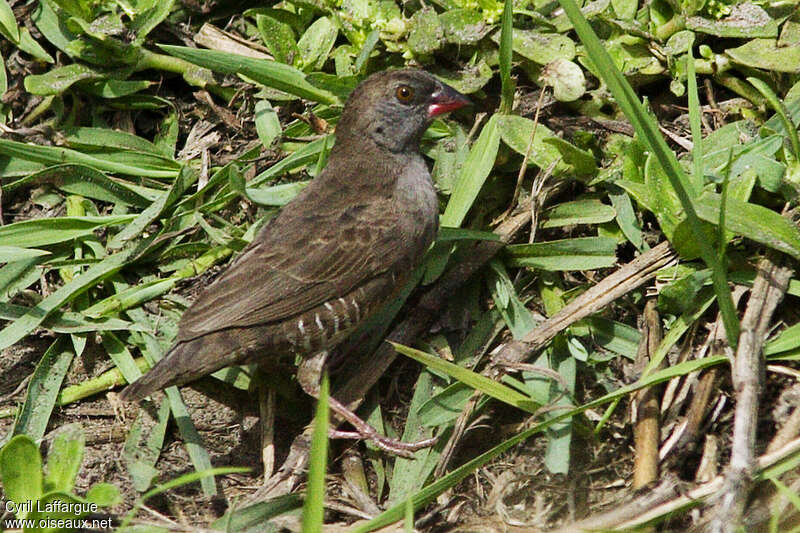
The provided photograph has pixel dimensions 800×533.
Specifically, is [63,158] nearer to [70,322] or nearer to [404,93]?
[70,322]

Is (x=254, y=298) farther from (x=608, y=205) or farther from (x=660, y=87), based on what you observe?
(x=660, y=87)

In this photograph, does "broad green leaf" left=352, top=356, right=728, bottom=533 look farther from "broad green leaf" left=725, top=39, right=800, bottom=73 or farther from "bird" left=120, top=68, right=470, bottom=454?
"broad green leaf" left=725, top=39, right=800, bottom=73

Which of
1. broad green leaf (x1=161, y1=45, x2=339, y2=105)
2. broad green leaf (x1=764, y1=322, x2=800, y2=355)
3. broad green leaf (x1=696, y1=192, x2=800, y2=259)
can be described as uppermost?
broad green leaf (x1=161, y1=45, x2=339, y2=105)

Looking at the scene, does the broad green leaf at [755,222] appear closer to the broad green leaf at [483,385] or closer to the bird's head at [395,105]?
the broad green leaf at [483,385]

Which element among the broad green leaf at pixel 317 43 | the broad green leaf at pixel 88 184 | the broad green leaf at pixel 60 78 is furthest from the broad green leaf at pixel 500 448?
the broad green leaf at pixel 60 78

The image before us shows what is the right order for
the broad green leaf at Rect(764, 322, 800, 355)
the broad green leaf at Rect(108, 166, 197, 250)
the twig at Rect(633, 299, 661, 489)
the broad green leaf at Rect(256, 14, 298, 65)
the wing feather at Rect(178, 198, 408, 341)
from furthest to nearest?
the broad green leaf at Rect(256, 14, 298, 65)
the broad green leaf at Rect(108, 166, 197, 250)
the wing feather at Rect(178, 198, 408, 341)
the broad green leaf at Rect(764, 322, 800, 355)
the twig at Rect(633, 299, 661, 489)

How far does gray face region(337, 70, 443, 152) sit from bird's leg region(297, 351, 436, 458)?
1085 millimetres

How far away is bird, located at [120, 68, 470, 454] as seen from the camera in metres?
4.51

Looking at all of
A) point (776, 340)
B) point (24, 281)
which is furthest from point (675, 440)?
point (24, 281)

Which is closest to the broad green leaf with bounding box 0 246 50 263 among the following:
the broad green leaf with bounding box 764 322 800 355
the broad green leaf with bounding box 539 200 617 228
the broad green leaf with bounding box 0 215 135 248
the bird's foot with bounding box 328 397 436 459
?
the broad green leaf with bounding box 0 215 135 248

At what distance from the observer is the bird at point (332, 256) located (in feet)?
14.8

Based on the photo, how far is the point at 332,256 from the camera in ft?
15.5

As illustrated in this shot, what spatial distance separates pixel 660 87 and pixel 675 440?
6.37ft

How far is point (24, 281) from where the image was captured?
492cm
